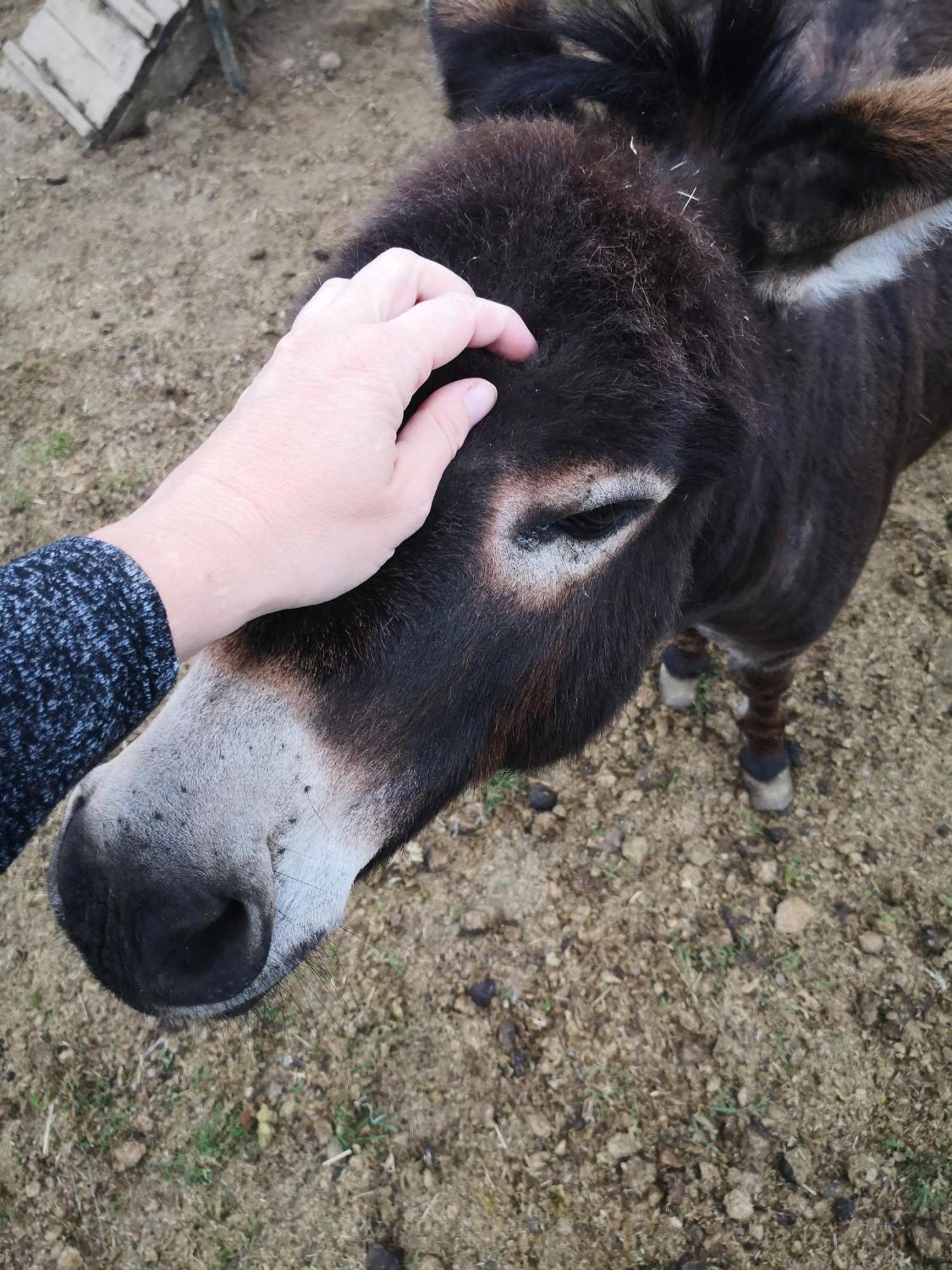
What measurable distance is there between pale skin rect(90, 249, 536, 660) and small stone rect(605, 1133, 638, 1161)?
236 centimetres

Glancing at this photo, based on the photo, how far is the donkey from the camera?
1.36 meters

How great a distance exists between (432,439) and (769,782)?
2526 millimetres

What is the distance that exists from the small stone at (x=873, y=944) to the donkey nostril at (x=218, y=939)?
99.9 inches

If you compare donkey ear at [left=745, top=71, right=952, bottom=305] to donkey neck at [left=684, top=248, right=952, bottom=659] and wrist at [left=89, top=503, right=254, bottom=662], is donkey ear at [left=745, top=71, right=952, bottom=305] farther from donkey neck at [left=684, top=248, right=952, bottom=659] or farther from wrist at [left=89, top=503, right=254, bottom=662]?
wrist at [left=89, top=503, right=254, bottom=662]

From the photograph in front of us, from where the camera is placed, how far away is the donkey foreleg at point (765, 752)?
3.16 metres

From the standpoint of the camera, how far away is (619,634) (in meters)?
1.77

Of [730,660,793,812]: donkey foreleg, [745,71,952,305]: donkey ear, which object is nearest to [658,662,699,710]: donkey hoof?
[730,660,793,812]: donkey foreleg

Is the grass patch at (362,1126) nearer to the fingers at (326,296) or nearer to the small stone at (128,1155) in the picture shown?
the small stone at (128,1155)

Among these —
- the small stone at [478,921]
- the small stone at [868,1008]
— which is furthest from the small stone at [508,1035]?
the small stone at [868,1008]

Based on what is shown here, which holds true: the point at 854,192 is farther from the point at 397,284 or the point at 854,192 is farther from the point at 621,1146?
the point at 621,1146

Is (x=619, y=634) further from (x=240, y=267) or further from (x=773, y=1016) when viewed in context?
(x=240, y=267)

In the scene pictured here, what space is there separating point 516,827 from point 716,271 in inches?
90.1

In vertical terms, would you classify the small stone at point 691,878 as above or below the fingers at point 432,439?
below

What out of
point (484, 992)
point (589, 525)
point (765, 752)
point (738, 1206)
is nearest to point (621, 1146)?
point (738, 1206)
